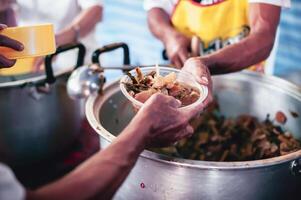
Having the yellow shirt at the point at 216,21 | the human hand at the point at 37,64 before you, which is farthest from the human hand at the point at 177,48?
the human hand at the point at 37,64

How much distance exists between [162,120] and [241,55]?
747 millimetres

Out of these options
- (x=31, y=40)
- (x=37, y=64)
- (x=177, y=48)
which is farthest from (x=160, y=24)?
(x=31, y=40)

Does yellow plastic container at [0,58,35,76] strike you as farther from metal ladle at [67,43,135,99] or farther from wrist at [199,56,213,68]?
wrist at [199,56,213,68]

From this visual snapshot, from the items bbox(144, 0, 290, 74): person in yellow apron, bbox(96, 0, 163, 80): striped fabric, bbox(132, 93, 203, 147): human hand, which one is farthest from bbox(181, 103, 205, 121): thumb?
bbox(96, 0, 163, 80): striped fabric

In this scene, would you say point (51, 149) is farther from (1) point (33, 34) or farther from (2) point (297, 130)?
(2) point (297, 130)

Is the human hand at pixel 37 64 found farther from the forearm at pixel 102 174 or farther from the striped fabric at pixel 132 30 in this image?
the striped fabric at pixel 132 30

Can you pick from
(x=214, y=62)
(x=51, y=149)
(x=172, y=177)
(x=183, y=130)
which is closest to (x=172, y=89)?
(x=183, y=130)

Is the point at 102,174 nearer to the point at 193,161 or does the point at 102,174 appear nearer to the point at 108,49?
the point at 193,161

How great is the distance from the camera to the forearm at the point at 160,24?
5.88 ft

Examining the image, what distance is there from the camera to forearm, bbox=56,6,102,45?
2053 mm

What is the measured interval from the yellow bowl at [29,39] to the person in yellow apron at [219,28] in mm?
587

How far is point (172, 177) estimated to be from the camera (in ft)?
3.39

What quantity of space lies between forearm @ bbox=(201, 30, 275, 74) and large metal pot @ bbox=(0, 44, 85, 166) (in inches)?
22.7

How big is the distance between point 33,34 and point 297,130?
1.09 metres
